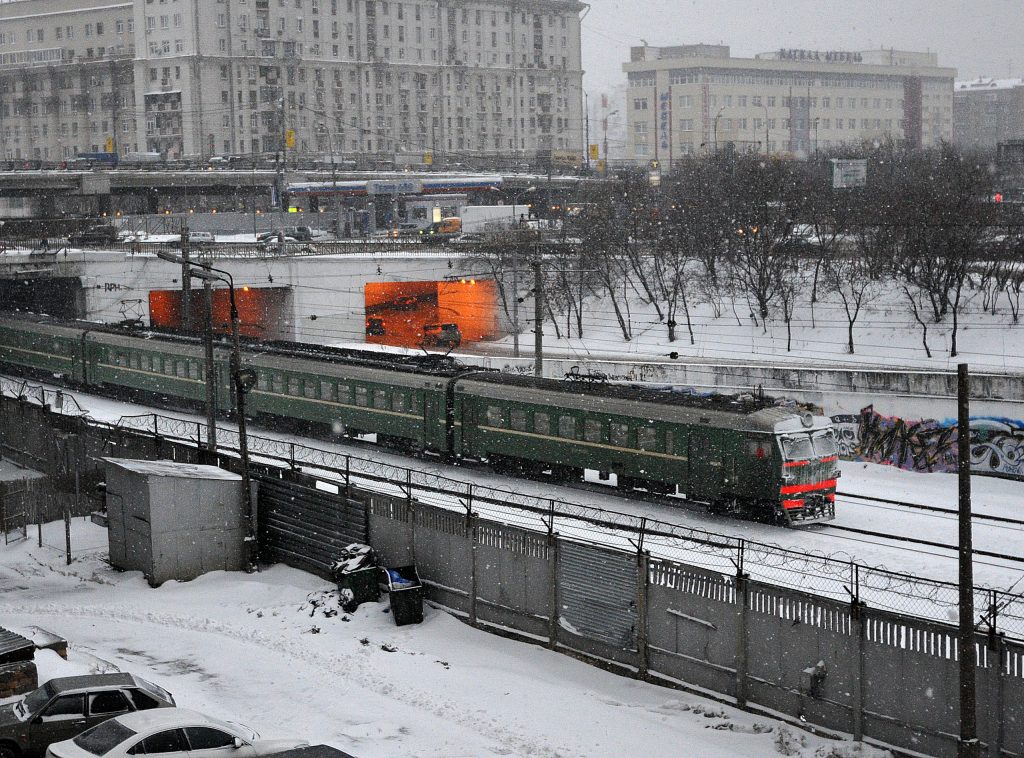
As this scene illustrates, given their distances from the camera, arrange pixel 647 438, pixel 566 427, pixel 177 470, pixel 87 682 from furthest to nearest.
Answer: pixel 566 427 → pixel 647 438 → pixel 177 470 → pixel 87 682

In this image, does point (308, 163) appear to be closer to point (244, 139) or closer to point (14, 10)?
point (244, 139)

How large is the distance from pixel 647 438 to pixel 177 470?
34.9 feet

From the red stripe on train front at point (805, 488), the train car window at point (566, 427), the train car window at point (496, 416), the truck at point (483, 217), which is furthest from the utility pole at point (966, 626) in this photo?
the truck at point (483, 217)

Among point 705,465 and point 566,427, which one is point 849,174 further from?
point 705,465

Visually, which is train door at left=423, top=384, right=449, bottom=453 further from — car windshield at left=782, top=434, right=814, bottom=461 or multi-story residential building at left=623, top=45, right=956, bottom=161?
multi-story residential building at left=623, top=45, right=956, bottom=161

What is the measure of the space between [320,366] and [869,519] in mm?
17955

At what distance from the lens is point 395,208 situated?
9638cm

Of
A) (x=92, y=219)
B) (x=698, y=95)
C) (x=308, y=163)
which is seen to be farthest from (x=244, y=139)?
(x=698, y=95)

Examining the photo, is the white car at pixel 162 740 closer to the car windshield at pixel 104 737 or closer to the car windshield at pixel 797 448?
the car windshield at pixel 104 737

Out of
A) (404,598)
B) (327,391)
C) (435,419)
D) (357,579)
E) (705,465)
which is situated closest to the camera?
(404,598)

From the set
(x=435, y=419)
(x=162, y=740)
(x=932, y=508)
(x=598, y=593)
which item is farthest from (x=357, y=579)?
(x=932, y=508)

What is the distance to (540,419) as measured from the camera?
31609 mm

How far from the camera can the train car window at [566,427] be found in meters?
30.8

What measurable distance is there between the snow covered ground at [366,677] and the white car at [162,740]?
7.01 ft
